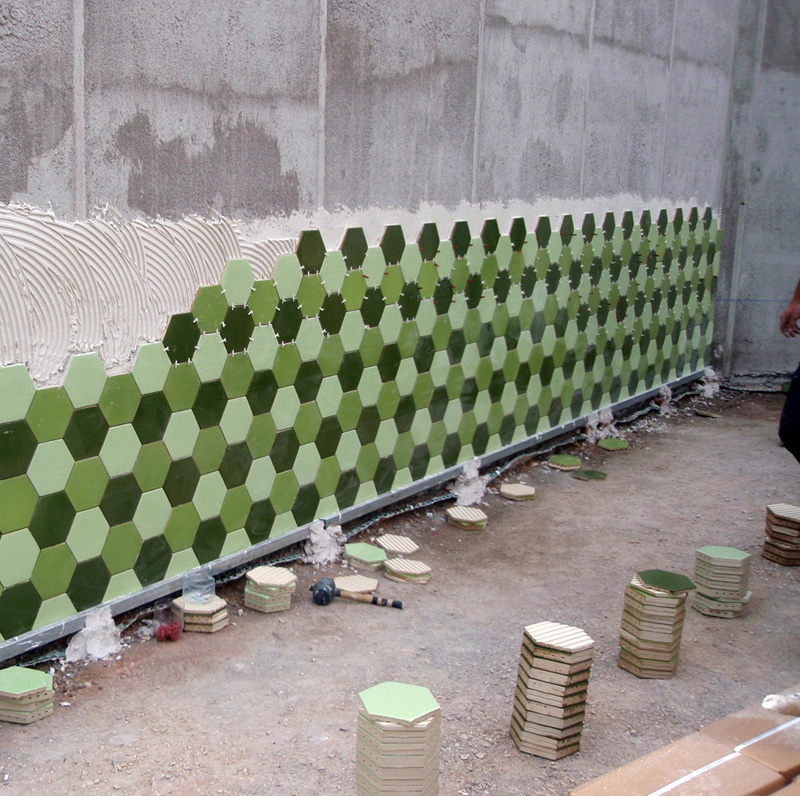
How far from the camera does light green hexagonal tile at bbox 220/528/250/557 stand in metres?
3.87

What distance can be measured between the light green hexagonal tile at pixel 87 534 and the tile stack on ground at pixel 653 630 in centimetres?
179

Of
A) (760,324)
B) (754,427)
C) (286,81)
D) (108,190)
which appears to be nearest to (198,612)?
(108,190)

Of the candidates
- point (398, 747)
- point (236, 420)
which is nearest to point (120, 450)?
point (236, 420)

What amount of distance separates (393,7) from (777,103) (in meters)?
4.16

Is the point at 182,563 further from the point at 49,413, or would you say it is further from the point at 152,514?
the point at 49,413

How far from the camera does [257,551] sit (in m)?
3.98

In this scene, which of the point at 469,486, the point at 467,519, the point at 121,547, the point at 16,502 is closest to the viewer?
the point at 16,502

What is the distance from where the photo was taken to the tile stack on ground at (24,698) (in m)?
2.99

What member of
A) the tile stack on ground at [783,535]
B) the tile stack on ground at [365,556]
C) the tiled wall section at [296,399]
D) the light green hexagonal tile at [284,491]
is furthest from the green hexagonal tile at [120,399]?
the tile stack on ground at [783,535]

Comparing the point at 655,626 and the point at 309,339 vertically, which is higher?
the point at 309,339

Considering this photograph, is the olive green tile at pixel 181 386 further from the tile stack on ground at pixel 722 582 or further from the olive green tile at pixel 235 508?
the tile stack on ground at pixel 722 582

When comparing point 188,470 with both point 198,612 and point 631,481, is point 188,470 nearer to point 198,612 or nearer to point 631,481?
point 198,612

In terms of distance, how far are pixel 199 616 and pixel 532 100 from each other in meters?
3.10

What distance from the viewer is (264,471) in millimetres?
3982
